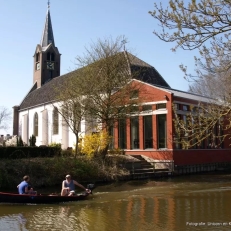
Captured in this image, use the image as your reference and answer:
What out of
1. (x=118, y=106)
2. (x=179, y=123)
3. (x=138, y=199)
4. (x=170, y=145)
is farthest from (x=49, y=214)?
(x=170, y=145)

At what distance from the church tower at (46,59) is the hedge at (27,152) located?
30.7 metres

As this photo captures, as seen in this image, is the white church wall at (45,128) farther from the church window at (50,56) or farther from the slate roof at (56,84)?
the church window at (50,56)

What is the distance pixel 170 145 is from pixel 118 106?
5684 millimetres

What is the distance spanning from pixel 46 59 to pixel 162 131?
106 feet

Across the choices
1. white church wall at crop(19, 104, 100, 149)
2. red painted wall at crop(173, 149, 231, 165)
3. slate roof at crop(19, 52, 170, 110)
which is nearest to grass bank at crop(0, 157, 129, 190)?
Answer: red painted wall at crop(173, 149, 231, 165)

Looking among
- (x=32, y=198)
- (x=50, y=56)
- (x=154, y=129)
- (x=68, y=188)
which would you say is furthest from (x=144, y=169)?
(x=50, y=56)

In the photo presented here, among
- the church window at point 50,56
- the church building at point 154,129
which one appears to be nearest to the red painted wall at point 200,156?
the church building at point 154,129

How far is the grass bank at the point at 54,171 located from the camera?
64.9ft

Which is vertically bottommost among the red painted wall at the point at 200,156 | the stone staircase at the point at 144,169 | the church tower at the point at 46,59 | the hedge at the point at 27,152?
the stone staircase at the point at 144,169

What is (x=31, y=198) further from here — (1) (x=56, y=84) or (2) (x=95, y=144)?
(1) (x=56, y=84)

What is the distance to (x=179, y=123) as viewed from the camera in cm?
1116

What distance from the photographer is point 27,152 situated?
24125 mm

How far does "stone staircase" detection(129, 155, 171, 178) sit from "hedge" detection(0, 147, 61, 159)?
6132 mm

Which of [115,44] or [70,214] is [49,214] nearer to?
[70,214]
